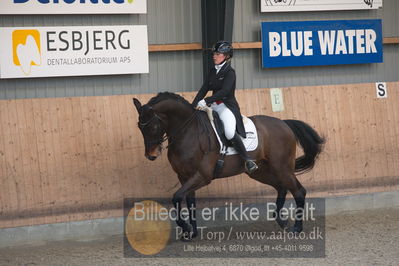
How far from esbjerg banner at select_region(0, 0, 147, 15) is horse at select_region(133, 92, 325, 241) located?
2162mm

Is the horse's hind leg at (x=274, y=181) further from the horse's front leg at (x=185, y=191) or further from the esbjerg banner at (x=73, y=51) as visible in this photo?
the esbjerg banner at (x=73, y=51)

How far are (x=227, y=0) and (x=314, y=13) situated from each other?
204 centimetres

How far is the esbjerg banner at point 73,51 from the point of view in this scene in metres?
9.48

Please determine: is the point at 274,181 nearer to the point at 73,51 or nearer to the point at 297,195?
the point at 297,195

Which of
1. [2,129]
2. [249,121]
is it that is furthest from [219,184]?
[2,129]

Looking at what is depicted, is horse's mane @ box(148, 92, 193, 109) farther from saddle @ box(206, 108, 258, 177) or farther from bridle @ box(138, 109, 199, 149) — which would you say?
saddle @ box(206, 108, 258, 177)

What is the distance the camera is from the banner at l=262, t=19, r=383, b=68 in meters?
11.1

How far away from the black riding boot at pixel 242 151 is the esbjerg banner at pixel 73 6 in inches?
107

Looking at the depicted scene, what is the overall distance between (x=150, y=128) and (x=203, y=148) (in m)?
0.78

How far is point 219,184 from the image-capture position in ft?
33.2

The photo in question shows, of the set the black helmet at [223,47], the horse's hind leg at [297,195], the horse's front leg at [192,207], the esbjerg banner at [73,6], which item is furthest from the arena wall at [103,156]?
the black helmet at [223,47]

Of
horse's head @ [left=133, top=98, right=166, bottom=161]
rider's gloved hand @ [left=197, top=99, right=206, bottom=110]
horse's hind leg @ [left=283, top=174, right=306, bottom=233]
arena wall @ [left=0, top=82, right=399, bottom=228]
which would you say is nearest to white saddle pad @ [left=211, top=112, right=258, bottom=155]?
rider's gloved hand @ [left=197, top=99, right=206, bottom=110]

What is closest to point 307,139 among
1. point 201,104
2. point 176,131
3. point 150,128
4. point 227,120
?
point 227,120

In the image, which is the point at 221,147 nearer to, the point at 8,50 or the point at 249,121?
the point at 249,121
